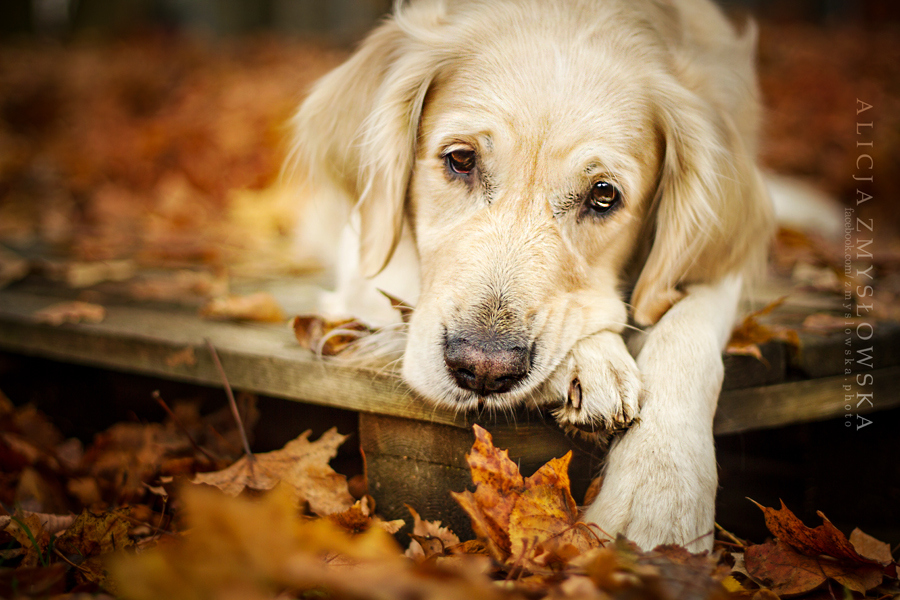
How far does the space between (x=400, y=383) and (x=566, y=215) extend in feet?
2.31

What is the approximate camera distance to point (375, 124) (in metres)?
2.01

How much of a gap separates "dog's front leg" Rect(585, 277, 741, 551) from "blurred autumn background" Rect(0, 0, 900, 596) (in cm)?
50

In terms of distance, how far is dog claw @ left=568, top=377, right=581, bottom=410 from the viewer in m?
1.51

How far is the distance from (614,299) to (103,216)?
4.45m

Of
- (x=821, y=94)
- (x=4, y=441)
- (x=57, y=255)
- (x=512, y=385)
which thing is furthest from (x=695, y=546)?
(x=821, y=94)

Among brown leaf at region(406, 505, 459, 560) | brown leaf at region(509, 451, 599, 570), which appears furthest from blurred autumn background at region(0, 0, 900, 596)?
brown leaf at region(509, 451, 599, 570)

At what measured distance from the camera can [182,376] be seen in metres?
2.13

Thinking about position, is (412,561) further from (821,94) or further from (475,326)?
(821,94)

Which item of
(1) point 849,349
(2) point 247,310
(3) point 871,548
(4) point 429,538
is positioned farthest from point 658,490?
(2) point 247,310

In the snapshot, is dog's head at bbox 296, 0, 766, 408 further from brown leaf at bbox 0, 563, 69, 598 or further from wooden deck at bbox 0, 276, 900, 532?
brown leaf at bbox 0, 563, 69, 598

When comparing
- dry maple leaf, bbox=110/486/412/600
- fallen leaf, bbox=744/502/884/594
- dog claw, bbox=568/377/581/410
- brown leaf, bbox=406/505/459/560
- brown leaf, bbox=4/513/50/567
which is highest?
dog claw, bbox=568/377/581/410

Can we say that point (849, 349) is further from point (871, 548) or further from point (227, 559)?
point (227, 559)

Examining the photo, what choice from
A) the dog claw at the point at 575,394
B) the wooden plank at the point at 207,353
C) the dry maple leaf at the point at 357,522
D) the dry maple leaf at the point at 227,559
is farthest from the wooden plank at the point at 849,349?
the dry maple leaf at the point at 227,559

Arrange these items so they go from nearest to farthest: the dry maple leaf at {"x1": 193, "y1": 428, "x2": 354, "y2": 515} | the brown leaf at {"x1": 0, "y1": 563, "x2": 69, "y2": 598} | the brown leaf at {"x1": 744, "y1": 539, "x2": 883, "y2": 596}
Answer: the brown leaf at {"x1": 0, "y1": 563, "x2": 69, "y2": 598}, the brown leaf at {"x1": 744, "y1": 539, "x2": 883, "y2": 596}, the dry maple leaf at {"x1": 193, "y1": 428, "x2": 354, "y2": 515}
